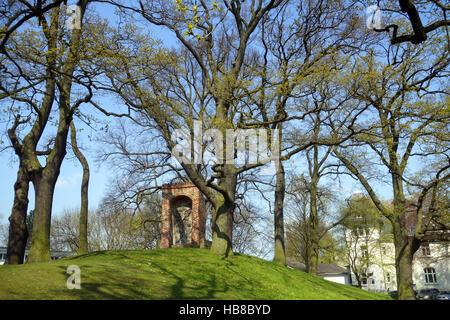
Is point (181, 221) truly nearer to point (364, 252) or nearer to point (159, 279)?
point (159, 279)

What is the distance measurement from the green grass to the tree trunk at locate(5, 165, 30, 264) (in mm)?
2252

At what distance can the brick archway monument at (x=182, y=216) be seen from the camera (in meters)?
20.2

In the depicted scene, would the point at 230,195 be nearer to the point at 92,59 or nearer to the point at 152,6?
the point at 92,59

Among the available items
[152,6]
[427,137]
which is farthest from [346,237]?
[152,6]

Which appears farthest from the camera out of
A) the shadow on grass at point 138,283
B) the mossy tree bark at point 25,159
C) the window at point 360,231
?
the window at point 360,231

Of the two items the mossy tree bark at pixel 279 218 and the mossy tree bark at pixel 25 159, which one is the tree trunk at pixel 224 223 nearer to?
the mossy tree bark at pixel 279 218

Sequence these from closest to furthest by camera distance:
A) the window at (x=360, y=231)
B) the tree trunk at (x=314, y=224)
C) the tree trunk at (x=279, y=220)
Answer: the tree trunk at (x=279, y=220) < the tree trunk at (x=314, y=224) < the window at (x=360, y=231)

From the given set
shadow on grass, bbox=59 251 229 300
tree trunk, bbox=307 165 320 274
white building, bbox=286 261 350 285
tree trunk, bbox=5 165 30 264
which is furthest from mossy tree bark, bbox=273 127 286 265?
white building, bbox=286 261 350 285

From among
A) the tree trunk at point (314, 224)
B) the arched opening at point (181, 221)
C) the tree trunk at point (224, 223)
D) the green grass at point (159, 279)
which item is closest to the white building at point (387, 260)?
the tree trunk at point (314, 224)

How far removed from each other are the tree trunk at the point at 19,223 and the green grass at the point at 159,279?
88.7 inches

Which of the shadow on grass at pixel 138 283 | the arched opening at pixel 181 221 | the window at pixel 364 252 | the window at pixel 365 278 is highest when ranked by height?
the arched opening at pixel 181 221

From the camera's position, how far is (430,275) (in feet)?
135

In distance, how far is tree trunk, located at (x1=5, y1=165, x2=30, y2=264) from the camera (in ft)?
37.4
